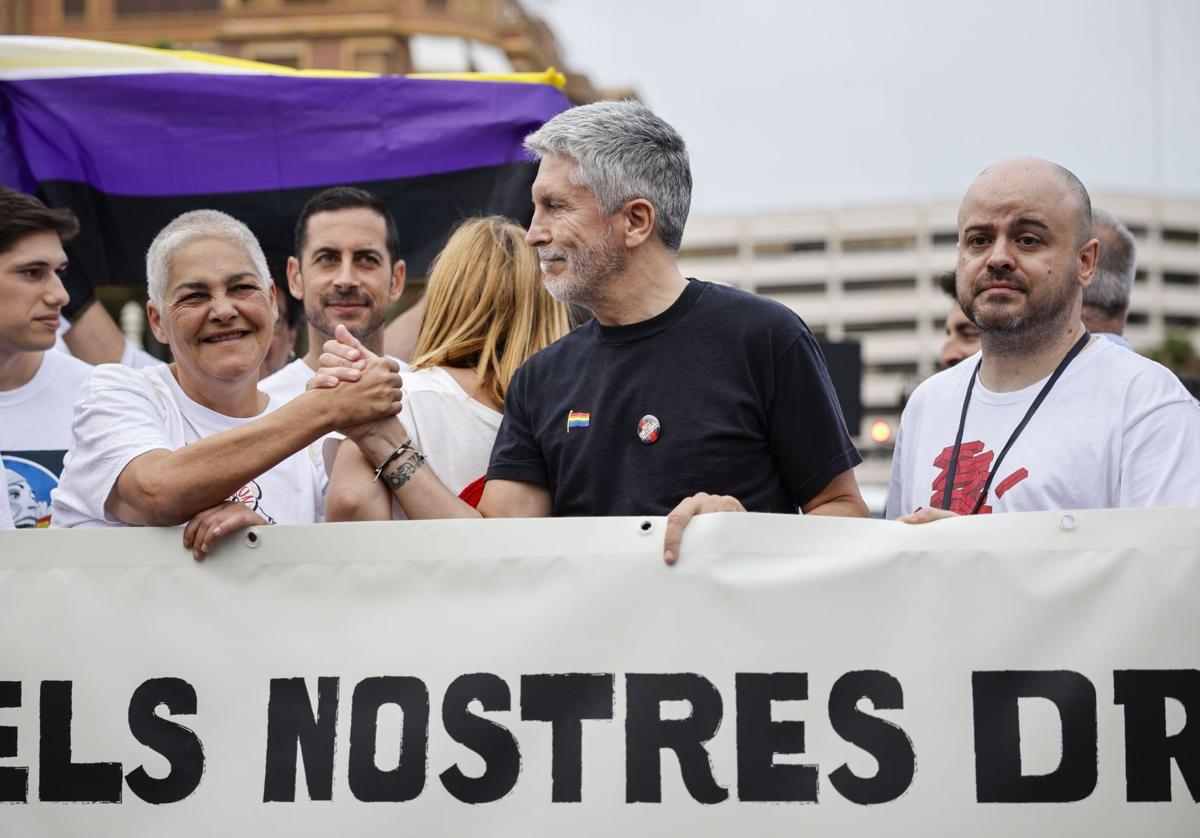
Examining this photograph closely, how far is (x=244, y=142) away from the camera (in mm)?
5977

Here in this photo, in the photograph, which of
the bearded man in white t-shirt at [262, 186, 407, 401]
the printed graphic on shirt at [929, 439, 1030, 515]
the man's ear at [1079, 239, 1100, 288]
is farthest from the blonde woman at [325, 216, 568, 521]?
the man's ear at [1079, 239, 1100, 288]

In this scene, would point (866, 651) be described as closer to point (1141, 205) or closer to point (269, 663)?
point (269, 663)

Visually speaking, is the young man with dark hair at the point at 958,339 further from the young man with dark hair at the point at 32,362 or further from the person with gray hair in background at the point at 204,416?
the young man with dark hair at the point at 32,362

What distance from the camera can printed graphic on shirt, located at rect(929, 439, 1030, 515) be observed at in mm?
3072

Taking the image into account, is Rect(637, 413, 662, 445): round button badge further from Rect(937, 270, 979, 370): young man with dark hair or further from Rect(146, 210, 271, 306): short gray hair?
Rect(937, 270, 979, 370): young man with dark hair

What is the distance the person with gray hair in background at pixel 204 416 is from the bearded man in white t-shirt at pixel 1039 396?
1264 mm

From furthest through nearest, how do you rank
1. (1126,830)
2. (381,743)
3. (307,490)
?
(307,490) → (381,743) → (1126,830)

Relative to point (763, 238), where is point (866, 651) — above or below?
below

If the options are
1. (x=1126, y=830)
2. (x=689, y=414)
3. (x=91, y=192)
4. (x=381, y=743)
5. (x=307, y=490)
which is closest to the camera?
(x=1126, y=830)

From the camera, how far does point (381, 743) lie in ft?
9.21

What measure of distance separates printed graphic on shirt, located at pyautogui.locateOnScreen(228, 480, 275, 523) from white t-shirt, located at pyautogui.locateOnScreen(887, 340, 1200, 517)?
1.54 metres

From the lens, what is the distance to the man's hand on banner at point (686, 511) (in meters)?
2.80

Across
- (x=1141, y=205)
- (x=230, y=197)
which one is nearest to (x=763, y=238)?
(x=1141, y=205)

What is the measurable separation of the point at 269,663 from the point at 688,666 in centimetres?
84
